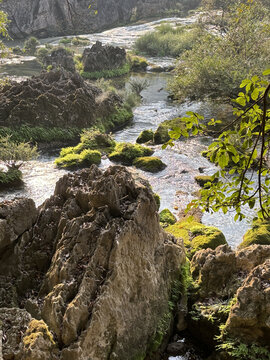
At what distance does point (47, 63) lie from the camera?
54719 millimetres

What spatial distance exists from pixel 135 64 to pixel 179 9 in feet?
170

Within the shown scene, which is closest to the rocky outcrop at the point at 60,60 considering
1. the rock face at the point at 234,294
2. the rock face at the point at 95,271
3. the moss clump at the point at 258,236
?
the moss clump at the point at 258,236

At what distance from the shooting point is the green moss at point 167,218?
17344 millimetres

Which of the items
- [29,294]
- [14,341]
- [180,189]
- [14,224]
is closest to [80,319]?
[14,341]

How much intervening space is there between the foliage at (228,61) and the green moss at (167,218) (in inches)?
625

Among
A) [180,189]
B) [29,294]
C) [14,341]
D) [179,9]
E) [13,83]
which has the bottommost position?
[180,189]

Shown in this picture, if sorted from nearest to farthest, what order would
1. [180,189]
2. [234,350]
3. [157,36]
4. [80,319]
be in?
[80,319] < [234,350] < [180,189] < [157,36]

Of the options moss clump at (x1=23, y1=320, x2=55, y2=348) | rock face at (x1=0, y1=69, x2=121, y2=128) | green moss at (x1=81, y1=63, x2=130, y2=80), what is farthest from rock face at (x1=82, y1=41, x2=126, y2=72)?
moss clump at (x1=23, y1=320, x2=55, y2=348)

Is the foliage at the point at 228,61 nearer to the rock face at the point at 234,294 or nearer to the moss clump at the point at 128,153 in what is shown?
the moss clump at the point at 128,153

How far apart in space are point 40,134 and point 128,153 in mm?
8492

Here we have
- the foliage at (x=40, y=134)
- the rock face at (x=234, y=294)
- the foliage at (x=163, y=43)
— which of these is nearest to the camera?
the rock face at (x=234, y=294)

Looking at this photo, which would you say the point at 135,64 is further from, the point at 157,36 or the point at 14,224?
the point at 14,224

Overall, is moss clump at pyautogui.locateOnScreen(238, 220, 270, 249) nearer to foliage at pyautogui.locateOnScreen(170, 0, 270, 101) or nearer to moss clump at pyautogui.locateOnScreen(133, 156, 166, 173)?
moss clump at pyautogui.locateOnScreen(133, 156, 166, 173)

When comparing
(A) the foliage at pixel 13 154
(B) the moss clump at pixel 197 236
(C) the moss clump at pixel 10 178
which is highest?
(A) the foliage at pixel 13 154
